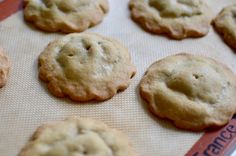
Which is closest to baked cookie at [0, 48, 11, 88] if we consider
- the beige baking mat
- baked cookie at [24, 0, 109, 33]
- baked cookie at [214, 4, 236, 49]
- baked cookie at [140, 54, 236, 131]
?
the beige baking mat

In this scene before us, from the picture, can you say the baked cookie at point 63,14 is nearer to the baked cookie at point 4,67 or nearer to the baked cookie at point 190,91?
the baked cookie at point 4,67

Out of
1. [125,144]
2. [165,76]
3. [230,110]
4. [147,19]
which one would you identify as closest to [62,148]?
[125,144]

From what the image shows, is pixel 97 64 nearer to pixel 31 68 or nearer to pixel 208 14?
pixel 31 68

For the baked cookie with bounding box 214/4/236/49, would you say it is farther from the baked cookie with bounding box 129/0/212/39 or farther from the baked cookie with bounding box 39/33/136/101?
the baked cookie with bounding box 39/33/136/101

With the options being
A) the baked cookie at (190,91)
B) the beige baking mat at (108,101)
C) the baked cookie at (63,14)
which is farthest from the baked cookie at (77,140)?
the baked cookie at (63,14)

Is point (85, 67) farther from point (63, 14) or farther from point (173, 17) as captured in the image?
point (173, 17)
